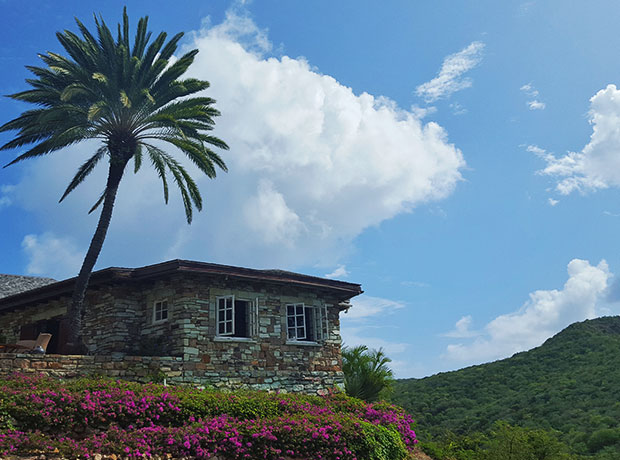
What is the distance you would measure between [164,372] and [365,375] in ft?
25.1

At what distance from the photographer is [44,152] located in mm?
17828

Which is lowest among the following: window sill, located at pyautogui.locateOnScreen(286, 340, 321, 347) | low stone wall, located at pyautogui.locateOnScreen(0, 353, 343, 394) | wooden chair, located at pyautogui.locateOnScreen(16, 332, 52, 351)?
low stone wall, located at pyautogui.locateOnScreen(0, 353, 343, 394)

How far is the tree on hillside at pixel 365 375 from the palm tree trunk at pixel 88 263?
29.2ft

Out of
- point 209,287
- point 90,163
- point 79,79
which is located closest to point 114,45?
point 79,79

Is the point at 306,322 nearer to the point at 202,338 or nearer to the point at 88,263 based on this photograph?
the point at 202,338

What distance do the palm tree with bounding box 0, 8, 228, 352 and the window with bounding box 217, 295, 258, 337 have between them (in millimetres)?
3186

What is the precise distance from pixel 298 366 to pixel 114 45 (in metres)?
11.6

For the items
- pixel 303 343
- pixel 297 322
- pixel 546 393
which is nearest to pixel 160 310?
pixel 297 322

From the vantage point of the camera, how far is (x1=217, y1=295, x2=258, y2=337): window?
17.7 m

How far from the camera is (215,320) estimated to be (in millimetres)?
17641

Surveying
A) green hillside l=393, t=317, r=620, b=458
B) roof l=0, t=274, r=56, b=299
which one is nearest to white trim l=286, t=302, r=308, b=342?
green hillside l=393, t=317, r=620, b=458

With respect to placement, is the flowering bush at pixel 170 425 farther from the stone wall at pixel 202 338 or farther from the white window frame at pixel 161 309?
the white window frame at pixel 161 309

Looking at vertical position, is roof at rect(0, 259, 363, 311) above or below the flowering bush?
above

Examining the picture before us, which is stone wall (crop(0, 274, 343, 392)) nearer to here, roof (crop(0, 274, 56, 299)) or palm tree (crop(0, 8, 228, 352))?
palm tree (crop(0, 8, 228, 352))
